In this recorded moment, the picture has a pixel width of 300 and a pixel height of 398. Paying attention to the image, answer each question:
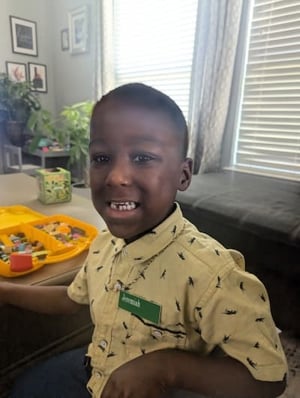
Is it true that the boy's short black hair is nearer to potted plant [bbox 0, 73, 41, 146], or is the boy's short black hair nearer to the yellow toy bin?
the yellow toy bin

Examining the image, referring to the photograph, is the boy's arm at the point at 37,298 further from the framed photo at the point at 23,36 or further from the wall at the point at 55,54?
the framed photo at the point at 23,36

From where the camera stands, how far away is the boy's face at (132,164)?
478 mm

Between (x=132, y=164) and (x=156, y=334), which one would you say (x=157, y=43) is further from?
(x=156, y=334)

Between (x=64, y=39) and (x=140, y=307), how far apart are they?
390 cm

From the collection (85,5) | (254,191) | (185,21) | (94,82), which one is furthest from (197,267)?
(85,5)

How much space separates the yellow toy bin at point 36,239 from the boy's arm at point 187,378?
0.41 meters

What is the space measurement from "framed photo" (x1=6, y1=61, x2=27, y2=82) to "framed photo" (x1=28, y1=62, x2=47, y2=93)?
3.5 inches

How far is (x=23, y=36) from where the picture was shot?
3.62 metres

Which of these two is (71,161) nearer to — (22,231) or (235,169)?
(235,169)

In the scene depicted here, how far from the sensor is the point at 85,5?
130 inches

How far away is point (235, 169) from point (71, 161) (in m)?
1.55

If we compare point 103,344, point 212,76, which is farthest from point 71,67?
point 103,344

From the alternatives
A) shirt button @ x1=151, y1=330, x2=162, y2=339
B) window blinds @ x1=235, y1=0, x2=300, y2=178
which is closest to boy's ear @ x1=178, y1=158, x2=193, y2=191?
shirt button @ x1=151, y1=330, x2=162, y2=339

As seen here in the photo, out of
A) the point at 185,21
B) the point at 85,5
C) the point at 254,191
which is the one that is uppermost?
the point at 85,5
